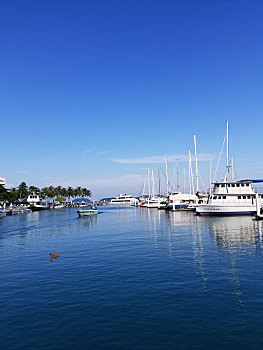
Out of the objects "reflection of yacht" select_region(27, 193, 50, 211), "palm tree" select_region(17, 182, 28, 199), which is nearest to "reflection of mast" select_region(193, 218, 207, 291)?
"reflection of yacht" select_region(27, 193, 50, 211)

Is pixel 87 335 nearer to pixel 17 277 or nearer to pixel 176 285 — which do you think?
pixel 176 285

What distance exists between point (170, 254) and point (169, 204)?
73.2m

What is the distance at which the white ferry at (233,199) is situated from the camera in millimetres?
60281

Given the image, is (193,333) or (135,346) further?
(193,333)

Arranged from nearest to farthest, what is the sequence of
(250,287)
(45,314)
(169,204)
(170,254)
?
(45,314) < (250,287) < (170,254) < (169,204)

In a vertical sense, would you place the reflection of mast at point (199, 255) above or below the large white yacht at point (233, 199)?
below

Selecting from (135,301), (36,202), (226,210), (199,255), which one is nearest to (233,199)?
(226,210)

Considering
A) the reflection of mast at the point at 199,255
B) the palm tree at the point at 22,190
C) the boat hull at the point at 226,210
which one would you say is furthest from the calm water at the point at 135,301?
the palm tree at the point at 22,190

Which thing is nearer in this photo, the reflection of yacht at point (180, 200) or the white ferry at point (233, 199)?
the white ferry at point (233, 199)

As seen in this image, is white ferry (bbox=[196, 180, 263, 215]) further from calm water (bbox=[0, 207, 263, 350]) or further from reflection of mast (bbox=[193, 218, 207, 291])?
calm water (bbox=[0, 207, 263, 350])

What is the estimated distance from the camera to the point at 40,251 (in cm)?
2761

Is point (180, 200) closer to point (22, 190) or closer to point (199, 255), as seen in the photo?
point (199, 255)

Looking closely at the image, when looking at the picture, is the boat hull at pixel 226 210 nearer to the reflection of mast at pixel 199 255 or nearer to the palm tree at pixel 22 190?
the reflection of mast at pixel 199 255

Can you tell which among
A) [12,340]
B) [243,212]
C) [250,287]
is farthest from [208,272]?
[243,212]
